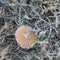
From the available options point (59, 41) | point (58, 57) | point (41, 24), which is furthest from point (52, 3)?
point (58, 57)

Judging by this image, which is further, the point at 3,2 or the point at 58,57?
the point at 3,2

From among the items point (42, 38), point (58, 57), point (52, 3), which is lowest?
point (58, 57)

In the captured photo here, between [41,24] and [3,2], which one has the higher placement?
[3,2]

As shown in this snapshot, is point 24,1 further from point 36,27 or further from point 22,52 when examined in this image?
point 22,52
